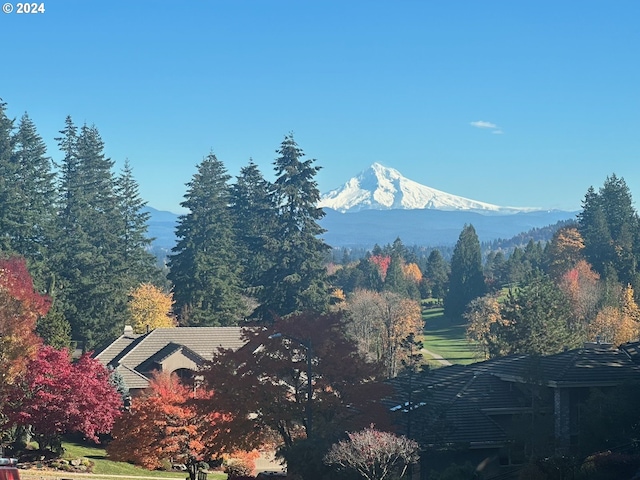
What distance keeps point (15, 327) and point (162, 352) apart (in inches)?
807

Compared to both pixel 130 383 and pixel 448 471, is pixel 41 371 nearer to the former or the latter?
pixel 130 383

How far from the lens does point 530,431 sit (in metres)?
30.5

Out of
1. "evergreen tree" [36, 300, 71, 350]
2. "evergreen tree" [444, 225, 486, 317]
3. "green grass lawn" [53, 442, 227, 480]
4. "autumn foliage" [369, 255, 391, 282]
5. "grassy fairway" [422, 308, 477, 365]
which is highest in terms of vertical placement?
"autumn foliage" [369, 255, 391, 282]

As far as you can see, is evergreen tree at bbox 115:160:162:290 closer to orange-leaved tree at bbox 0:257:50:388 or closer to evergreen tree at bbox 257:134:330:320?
evergreen tree at bbox 257:134:330:320

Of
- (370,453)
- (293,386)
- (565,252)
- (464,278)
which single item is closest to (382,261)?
(464,278)

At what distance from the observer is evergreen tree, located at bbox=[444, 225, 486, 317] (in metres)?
122

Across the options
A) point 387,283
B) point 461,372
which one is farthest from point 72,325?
point 387,283

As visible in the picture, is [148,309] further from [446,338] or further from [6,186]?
[446,338]

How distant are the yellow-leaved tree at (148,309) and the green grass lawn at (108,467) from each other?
103ft

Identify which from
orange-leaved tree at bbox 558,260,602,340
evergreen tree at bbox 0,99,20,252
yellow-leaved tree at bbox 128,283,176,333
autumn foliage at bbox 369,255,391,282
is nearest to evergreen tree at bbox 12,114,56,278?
evergreen tree at bbox 0,99,20,252

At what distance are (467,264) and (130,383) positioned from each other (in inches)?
3137

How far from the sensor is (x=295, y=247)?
66.8 m

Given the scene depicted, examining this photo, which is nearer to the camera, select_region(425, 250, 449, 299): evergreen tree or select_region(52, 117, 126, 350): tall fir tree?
select_region(52, 117, 126, 350): tall fir tree

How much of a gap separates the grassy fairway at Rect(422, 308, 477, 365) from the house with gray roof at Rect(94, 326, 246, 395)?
108 feet
